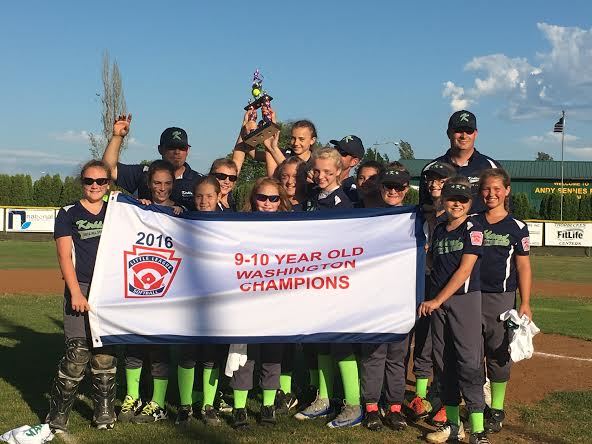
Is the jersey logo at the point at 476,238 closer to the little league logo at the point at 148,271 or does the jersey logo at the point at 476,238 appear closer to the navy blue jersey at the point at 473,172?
the navy blue jersey at the point at 473,172

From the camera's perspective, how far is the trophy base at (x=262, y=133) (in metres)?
6.39

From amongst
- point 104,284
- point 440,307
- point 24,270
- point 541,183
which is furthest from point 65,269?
point 541,183

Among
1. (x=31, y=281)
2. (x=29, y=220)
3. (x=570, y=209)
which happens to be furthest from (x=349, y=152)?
(x=570, y=209)

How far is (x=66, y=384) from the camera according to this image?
5.33m

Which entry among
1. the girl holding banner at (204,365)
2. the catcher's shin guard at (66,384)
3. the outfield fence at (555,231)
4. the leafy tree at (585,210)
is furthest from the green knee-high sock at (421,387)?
the leafy tree at (585,210)

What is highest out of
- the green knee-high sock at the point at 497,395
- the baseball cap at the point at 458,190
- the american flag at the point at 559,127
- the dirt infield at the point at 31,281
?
the american flag at the point at 559,127

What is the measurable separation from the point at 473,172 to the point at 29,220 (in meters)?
33.8

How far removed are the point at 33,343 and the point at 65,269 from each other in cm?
438

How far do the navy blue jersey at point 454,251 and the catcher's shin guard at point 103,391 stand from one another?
259 centimetres

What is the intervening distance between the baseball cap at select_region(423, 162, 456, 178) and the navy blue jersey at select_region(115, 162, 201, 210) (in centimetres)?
219

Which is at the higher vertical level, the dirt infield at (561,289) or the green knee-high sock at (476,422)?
the green knee-high sock at (476,422)

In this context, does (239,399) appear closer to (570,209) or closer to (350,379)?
(350,379)

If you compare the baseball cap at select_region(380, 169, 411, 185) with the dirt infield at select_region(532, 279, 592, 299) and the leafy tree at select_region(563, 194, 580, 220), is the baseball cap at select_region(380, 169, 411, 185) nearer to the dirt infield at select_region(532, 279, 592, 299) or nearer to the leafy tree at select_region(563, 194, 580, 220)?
the dirt infield at select_region(532, 279, 592, 299)

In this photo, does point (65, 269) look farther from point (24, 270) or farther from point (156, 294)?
point (24, 270)
